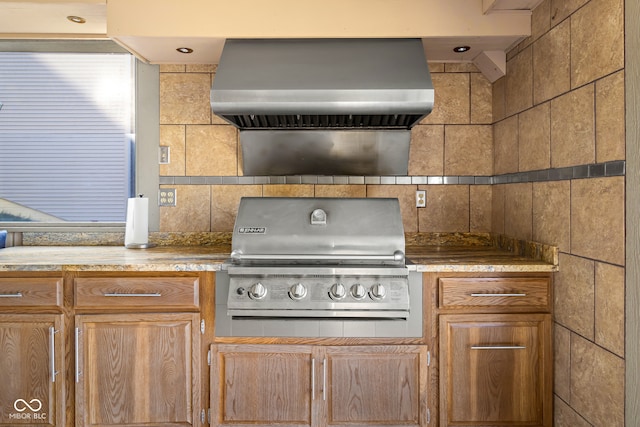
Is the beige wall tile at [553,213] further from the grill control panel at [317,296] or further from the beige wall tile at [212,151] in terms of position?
the beige wall tile at [212,151]

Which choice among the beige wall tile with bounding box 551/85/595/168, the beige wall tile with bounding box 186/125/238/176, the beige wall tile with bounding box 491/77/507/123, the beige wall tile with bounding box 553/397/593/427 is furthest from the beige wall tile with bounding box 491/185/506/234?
the beige wall tile with bounding box 186/125/238/176

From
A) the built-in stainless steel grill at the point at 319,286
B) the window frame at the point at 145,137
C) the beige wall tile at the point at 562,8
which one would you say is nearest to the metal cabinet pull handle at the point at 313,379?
the built-in stainless steel grill at the point at 319,286

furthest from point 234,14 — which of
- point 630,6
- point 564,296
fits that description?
point 564,296

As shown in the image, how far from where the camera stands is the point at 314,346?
1.75 m

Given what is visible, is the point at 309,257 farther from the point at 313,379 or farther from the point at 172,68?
the point at 172,68

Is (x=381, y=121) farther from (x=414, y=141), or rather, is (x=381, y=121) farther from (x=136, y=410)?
(x=136, y=410)

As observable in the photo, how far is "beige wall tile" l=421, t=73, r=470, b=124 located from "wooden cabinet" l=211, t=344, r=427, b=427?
137 centimetres

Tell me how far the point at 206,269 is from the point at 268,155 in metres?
0.84

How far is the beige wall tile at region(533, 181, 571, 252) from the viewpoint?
1684 mm

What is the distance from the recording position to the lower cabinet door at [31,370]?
176cm

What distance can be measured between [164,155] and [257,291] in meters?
1.22

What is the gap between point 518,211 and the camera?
2102 millimetres

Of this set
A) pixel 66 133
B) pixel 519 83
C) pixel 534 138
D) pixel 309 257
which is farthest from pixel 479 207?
pixel 66 133

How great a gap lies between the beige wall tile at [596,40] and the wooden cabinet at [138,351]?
5.84 feet
